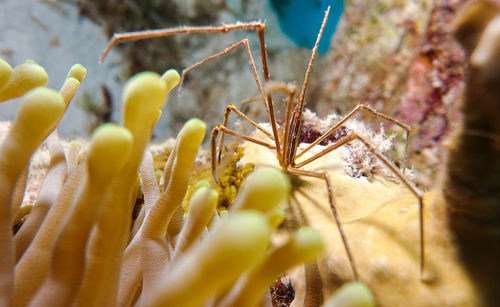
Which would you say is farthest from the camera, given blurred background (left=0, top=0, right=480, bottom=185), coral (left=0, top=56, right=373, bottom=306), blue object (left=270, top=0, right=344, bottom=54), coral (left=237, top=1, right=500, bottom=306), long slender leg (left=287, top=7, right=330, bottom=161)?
blue object (left=270, top=0, right=344, bottom=54)

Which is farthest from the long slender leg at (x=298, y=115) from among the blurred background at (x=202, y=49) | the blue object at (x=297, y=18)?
the blue object at (x=297, y=18)

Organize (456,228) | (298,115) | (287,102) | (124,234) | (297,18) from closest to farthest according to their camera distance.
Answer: (124,234) < (456,228) < (287,102) < (298,115) < (297,18)

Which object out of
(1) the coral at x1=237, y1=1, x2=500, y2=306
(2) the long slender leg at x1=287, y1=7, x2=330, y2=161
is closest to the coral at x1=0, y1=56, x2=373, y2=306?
(1) the coral at x1=237, y1=1, x2=500, y2=306

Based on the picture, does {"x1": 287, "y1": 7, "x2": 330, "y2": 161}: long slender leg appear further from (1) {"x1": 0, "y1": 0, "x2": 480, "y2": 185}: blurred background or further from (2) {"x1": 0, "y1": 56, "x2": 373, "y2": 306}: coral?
(1) {"x1": 0, "y1": 0, "x2": 480, "y2": 185}: blurred background

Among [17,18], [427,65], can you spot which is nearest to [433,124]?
[427,65]

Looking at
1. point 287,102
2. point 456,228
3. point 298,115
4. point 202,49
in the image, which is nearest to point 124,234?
point 456,228

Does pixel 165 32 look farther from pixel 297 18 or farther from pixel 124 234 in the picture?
pixel 297 18

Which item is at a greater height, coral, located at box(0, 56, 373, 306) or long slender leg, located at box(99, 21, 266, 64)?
long slender leg, located at box(99, 21, 266, 64)

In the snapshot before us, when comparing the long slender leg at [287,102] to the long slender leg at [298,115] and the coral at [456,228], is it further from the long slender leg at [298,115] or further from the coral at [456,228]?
the coral at [456,228]
